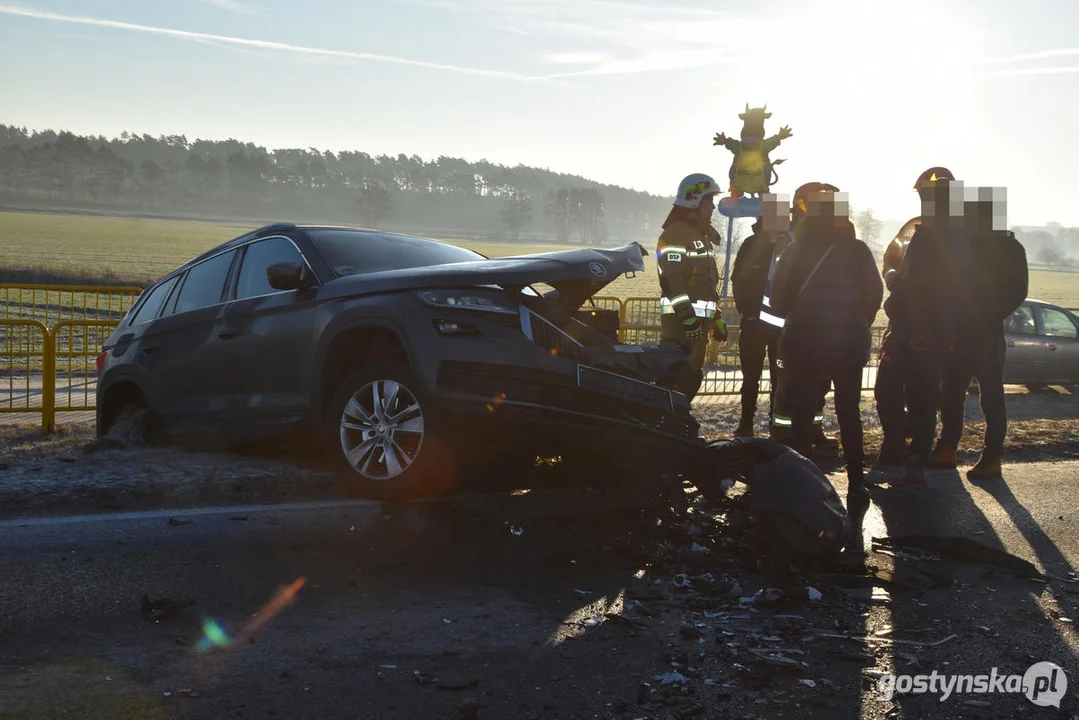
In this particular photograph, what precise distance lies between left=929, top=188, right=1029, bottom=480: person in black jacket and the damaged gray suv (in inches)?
101

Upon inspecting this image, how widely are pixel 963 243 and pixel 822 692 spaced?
4711 millimetres

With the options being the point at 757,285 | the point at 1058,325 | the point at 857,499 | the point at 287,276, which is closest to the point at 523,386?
the point at 287,276

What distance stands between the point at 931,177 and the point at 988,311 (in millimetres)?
1092

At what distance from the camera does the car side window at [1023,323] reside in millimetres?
15766

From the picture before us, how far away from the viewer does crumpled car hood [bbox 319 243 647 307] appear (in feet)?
18.0

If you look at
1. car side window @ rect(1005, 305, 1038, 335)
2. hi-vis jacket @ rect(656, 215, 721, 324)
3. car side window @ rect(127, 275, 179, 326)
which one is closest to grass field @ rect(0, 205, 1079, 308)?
car side window @ rect(1005, 305, 1038, 335)

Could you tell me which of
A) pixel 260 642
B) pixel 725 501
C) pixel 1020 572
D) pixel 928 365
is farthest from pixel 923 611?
pixel 928 365

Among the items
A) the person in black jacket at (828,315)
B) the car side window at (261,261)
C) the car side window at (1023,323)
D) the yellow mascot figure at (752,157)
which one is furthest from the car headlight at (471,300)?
the car side window at (1023,323)

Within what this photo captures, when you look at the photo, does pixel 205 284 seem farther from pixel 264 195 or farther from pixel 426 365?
pixel 264 195

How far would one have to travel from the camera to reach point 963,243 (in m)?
7.10

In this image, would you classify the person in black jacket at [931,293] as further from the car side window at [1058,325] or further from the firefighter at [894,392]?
the car side window at [1058,325]

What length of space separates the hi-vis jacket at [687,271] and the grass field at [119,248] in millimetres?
23953

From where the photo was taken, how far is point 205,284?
7.20m

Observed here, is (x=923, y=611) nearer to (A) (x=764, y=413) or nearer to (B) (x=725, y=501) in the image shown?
(B) (x=725, y=501)
